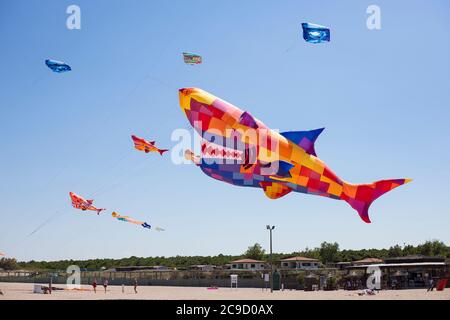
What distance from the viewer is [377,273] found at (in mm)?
52094

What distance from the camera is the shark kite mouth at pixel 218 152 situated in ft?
80.7

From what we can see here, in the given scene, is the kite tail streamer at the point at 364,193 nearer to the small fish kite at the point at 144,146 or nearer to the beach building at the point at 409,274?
the small fish kite at the point at 144,146

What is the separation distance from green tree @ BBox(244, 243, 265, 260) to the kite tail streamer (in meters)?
94.4

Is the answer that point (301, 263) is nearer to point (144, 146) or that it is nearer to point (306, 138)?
point (144, 146)

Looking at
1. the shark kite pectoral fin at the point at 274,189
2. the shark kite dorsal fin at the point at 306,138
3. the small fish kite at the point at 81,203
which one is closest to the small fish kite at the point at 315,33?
the shark kite dorsal fin at the point at 306,138

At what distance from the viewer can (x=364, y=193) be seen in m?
23.4

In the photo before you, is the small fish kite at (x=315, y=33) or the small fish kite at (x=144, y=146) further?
the small fish kite at (x=144, y=146)

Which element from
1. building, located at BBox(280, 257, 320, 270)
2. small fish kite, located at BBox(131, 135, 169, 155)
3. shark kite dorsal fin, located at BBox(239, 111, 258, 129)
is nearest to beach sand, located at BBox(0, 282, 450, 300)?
small fish kite, located at BBox(131, 135, 169, 155)

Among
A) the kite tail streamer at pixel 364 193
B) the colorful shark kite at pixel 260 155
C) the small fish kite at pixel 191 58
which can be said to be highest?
the small fish kite at pixel 191 58

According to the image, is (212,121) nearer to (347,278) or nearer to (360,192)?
(360,192)

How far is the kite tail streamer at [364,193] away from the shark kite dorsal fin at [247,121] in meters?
4.89
